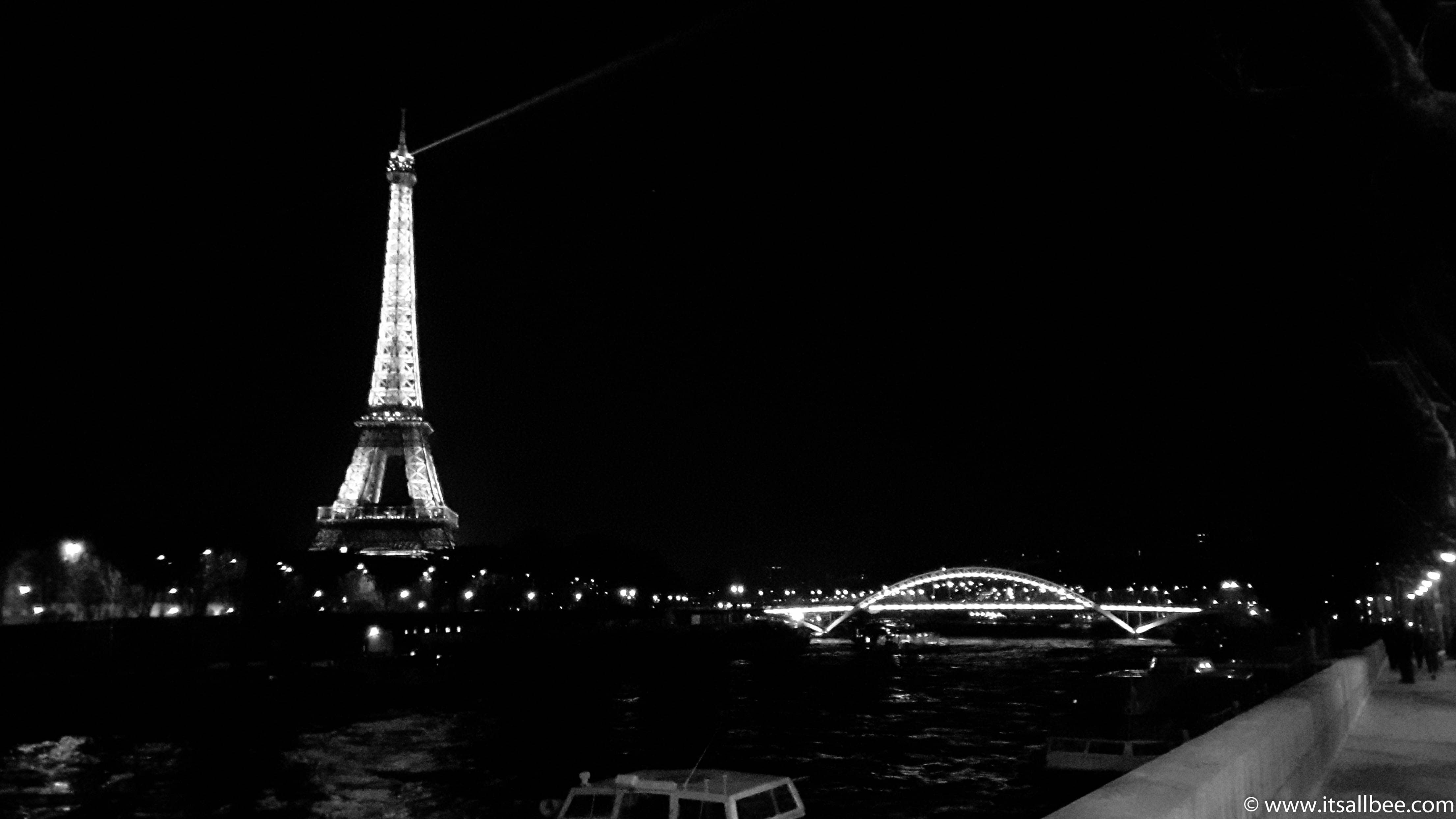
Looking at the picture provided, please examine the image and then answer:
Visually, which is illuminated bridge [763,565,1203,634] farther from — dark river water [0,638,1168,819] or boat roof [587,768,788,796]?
boat roof [587,768,788,796]

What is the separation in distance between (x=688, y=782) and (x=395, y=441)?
331 feet

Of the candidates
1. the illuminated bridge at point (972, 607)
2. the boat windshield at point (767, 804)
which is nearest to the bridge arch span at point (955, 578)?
the illuminated bridge at point (972, 607)

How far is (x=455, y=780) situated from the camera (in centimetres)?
3828

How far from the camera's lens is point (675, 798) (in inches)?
690

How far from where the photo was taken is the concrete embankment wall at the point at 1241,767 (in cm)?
507

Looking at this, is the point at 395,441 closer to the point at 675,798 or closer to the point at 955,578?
the point at 955,578

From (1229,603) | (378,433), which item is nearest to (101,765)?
(378,433)

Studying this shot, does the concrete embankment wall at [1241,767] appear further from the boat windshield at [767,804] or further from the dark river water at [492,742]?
the dark river water at [492,742]

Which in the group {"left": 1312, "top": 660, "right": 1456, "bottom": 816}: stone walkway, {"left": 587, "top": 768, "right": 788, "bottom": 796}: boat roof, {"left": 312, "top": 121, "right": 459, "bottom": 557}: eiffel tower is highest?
{"left": 312, "top": 121, "right": 459, "bottom": 557}: eiffel tower

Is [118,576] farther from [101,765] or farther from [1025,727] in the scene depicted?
[1025,727]

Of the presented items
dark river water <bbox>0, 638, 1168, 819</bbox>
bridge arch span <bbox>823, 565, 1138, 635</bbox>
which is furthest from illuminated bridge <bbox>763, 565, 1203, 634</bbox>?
dark river water <bbox>0, 638, 1168, 819</bbox>

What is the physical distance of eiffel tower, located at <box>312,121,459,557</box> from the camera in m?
113

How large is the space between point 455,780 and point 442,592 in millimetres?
82894

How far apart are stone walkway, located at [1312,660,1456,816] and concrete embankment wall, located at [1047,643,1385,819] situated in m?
0.17
